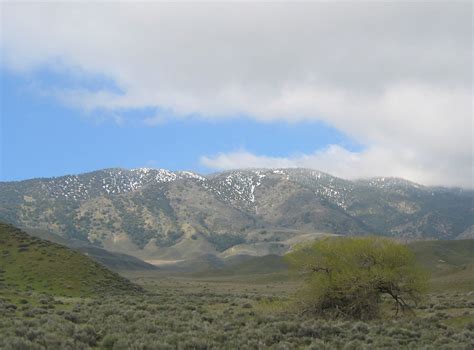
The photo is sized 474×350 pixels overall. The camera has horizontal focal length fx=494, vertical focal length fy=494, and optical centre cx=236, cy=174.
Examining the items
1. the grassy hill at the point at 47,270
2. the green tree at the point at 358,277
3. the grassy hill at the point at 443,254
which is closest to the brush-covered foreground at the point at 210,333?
A: the green tree at the point at 358,277

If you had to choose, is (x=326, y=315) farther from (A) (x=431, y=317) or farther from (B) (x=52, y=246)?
(B) (x=52, y=246)

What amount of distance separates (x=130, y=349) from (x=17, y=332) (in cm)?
579

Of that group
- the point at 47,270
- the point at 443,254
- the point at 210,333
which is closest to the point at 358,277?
the point at 210,333

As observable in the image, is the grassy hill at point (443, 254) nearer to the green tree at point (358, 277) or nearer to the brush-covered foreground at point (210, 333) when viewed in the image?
the green tree at point (358, 277)

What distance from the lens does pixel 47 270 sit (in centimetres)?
6012

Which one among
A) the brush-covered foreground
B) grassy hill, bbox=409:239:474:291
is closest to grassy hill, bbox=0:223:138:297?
the brush-covered foreground

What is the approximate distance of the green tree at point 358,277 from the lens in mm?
31734

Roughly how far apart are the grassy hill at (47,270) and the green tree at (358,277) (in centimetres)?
2903

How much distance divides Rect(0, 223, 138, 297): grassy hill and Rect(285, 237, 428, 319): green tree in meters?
29.0

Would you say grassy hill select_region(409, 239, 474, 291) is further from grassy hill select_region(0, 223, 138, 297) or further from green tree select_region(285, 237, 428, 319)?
green tree select_region(285, 237, 428, 319)

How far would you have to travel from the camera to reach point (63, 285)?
55188 millimetres

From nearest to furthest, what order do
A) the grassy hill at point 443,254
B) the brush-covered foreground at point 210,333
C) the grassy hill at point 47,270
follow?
the brush-covered foreground at point 210,333 → the grassy hill at point 47,270 → the grassy hill at point 443,254

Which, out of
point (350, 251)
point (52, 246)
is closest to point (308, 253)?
point (350, 251)

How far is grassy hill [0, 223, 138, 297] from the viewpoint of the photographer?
2148 inches
